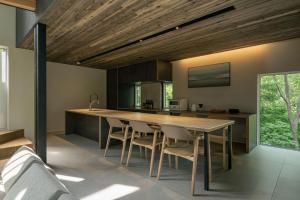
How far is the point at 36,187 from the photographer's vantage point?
1.07 metres

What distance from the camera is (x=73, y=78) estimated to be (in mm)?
6676

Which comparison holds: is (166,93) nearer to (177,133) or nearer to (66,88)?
(66,88)

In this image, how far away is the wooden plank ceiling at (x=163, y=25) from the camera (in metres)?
2.50

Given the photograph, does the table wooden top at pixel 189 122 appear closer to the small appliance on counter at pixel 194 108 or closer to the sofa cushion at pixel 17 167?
the sofa cushion at pixel 17 167

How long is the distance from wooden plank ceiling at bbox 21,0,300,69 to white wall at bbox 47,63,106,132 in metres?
1.60

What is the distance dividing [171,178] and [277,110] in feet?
10.9

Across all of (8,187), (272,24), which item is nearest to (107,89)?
(272,24)

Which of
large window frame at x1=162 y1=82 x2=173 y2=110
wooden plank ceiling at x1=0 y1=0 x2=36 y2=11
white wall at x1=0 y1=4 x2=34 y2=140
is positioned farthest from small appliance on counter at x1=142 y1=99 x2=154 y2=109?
wooden plank ceiling at x1=0 y1=0 x2=36 y2=11

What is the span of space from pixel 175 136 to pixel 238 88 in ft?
10.4

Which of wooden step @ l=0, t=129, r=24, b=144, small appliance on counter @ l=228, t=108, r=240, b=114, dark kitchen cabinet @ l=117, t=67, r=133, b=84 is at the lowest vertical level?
wooden step @ l=0, t=129, r=24, b=144

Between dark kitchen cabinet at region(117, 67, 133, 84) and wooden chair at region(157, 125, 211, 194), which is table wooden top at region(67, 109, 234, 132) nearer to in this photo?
wooden chair at region(157, 125, 211, 194)

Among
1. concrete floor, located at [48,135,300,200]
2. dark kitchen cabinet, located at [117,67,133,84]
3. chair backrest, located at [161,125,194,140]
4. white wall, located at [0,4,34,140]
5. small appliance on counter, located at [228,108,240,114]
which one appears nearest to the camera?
concrete floor, located at [48,135,300,200]

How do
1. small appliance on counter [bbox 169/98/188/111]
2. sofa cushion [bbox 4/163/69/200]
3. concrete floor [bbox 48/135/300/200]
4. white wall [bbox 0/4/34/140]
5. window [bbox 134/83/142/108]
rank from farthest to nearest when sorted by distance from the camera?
window [bbox 134/83/142/108] < small appliance on counter [bbox 169/98/188/111] < white wall [bbox 0/4/34/140] < concrete floor [bbox 48/135/300/200] < sofa cushion [bbox 4/163/69/200]

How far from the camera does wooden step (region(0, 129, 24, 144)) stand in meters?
3.85
